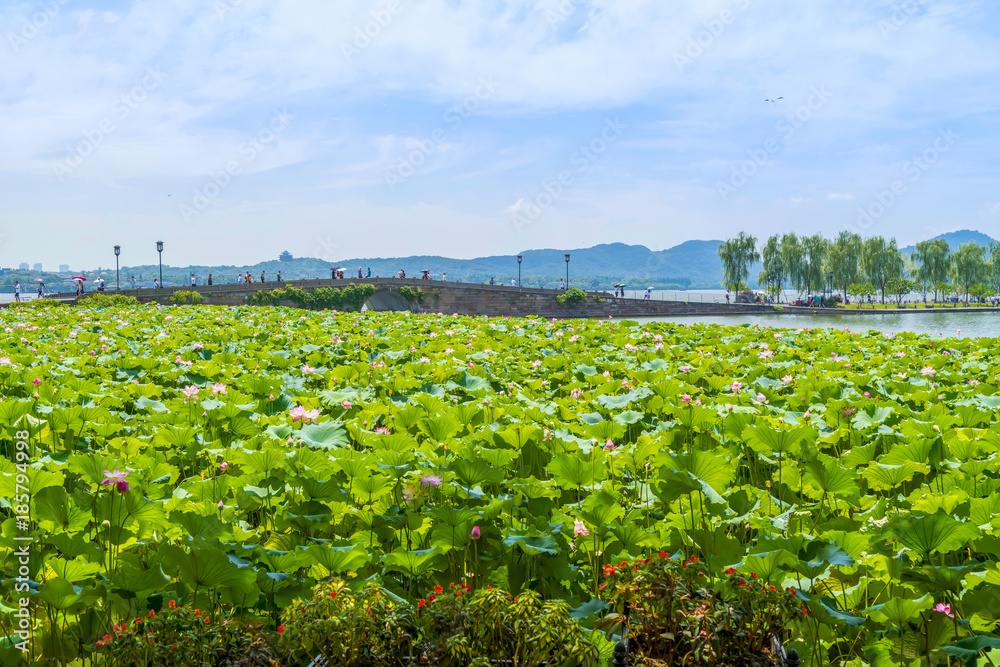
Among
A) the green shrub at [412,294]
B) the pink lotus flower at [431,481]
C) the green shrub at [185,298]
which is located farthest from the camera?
the green shrub at [412,294]

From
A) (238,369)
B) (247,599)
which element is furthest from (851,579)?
(238,369)

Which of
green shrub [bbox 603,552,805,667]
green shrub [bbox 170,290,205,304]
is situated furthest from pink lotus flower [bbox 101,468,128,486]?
green shrub [bbox 170,290,205,304]

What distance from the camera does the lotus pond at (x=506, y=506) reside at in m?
2.30

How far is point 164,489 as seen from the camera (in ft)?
11.2

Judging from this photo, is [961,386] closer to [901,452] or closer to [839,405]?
[839,405]

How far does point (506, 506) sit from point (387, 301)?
63.3 m

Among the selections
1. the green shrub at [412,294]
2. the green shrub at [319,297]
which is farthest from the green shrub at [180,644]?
A: the green shrub at [412,294]

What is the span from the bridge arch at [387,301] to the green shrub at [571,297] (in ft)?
48.3

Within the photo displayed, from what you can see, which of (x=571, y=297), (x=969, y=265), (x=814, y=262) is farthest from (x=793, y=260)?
(x=571, y=297)

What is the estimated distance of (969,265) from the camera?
71.5 metres

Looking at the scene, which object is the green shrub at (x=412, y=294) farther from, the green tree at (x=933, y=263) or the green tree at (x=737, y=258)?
the green tree at (x=933, y=263)

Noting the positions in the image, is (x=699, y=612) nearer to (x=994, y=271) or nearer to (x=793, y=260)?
(x=793, y=260)

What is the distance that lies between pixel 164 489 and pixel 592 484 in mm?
2173

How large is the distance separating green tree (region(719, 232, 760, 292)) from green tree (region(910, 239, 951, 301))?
18.0 m
